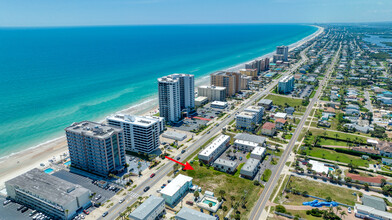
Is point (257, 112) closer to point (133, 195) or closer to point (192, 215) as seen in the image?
point (192, 215)

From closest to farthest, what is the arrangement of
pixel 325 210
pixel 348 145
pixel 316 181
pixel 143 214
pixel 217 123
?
pixel 143 214 → pixel 325 210 → pixel 316 181 → pixel 348 145 → pixel 217 123

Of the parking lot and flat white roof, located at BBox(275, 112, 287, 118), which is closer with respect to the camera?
the parking lot

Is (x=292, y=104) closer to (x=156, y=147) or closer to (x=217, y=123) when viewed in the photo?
(x=217, y=123)

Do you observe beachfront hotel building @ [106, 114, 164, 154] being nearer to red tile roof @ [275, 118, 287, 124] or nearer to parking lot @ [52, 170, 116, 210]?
parking lot @ [52, 170, 116, 210]

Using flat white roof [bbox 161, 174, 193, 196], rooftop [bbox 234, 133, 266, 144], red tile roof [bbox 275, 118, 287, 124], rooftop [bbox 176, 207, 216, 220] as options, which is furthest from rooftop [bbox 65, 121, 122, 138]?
red tile roof [bbox 275, 118, 287, 124]

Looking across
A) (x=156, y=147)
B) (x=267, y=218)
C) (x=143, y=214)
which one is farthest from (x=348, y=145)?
(x=143, y=214)

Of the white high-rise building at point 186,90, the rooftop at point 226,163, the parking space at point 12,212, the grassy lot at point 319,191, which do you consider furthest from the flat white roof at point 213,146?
the parking space at point 12,212

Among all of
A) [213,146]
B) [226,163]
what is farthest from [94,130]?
[226,163]
